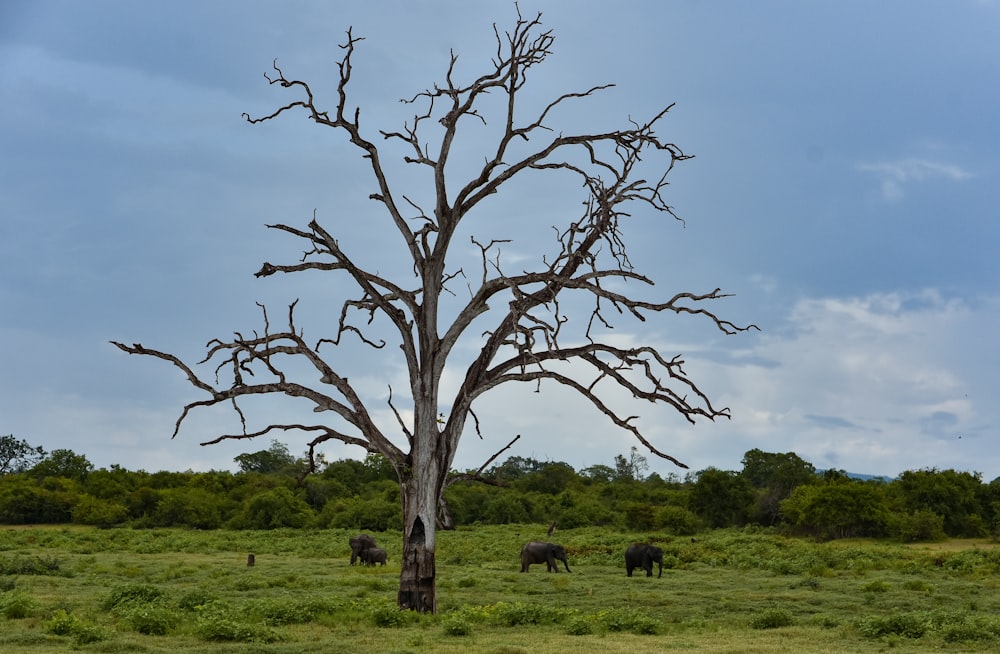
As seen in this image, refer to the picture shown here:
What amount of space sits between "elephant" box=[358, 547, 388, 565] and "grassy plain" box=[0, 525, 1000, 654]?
1.27 meters

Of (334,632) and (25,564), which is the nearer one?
(334,632)

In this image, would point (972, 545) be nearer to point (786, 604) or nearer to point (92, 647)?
point (786, 604)

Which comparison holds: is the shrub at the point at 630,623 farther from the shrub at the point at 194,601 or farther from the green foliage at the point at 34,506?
the green foliage at the point at 34,506

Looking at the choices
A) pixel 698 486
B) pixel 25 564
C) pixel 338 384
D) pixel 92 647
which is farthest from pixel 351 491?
pixel 92 647

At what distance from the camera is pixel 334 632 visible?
18125 mm

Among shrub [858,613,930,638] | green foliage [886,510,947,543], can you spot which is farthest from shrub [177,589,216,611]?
green foliage [886,510,947,543]

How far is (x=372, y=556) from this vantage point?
36000mm

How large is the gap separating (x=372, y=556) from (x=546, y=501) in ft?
102

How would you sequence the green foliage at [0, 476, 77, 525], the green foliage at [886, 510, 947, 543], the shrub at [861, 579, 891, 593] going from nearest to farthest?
the shrub at [861, 579, 891, 593], the green foliage at [886, 510, 947, 543], the green foliage at [0, 476, 77, 525]

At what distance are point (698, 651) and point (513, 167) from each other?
11.6m

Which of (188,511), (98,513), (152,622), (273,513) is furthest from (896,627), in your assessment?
(98,513)

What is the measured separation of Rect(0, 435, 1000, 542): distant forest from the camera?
52188mm

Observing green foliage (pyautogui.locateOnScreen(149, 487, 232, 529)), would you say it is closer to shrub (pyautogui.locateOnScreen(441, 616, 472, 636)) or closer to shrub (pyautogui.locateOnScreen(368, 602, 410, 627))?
shrub (pyautogui.locateOnScreen(368, 602, 410, 627))

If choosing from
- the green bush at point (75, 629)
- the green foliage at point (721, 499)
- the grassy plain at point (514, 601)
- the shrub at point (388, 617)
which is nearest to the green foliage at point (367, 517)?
the grassy plain at point (514, 601)
